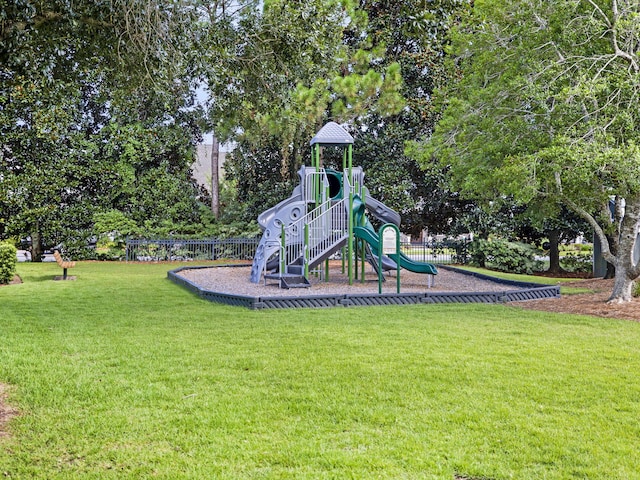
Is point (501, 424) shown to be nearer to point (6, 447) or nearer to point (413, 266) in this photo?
point (6, 447)

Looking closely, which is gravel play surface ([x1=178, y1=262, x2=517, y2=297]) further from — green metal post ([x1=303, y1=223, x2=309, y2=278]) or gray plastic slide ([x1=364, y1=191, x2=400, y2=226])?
gray plastic slide ([x1=364, y1=191, x2=400, y2=226])

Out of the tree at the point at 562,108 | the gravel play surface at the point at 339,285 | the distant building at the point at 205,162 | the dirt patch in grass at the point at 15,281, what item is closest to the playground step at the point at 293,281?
the gravel play surface at the point at 339,285

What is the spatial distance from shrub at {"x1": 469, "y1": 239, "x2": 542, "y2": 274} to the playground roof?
34.4 ft

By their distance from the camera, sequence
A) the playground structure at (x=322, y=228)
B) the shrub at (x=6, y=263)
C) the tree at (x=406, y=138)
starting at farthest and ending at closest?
the tree at (x=406, y=138)
the shrub at (x=6, y=263)
the playground structure at (x=322, y=228)

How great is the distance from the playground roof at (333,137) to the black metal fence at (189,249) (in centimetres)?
1165

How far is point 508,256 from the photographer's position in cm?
2248

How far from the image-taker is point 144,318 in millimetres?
9031

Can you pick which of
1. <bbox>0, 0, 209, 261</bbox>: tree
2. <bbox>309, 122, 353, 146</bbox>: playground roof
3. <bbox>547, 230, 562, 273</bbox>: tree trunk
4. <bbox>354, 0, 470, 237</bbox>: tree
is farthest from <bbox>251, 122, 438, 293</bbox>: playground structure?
<bbox>547, 230, 562, 273</bbox>: tree trunk

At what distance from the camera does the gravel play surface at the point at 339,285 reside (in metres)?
12.8

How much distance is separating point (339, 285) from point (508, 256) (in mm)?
10818

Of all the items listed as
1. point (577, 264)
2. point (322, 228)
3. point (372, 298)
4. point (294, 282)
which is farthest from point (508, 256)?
point (372, 298)

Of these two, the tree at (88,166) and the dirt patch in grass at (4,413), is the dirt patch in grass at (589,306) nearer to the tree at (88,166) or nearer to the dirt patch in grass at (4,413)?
the dirt patch in grass at (4,413)

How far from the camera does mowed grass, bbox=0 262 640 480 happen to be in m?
3.44

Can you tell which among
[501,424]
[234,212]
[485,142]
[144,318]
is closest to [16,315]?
[144,318]
